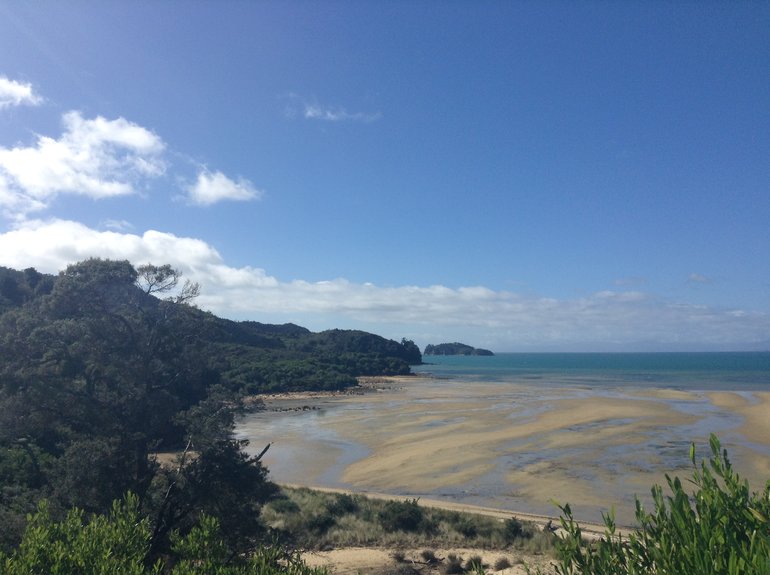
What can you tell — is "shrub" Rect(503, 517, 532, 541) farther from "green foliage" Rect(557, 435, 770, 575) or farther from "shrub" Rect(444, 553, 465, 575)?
"green foliage" Rect(557, 435, 770, 575)

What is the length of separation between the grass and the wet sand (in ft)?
11.0

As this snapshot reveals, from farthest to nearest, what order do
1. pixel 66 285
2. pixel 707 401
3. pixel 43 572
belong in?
pixel 707 401 → pixel 66 285 → pixel 43 572

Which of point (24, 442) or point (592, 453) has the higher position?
point (24, 442)

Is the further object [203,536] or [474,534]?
[474,534]

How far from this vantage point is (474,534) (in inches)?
601

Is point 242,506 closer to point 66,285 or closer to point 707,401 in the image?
point 66,285

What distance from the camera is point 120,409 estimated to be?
1293 centimetres

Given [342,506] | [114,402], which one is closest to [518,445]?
[342,506]

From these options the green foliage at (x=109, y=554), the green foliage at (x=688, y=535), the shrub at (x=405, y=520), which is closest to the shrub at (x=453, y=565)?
the shrub at (x=405, y=520)

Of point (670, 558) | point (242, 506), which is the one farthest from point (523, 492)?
point (670, 558)

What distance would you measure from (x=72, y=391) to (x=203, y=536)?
301 inches

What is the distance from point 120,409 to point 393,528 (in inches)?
308

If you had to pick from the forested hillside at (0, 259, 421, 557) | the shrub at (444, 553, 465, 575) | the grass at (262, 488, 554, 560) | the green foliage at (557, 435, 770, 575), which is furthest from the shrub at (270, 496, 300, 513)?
the green foliage at (557, 435, 770, 575)

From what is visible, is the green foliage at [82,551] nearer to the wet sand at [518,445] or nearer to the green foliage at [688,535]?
the green foliage at [688,535]
